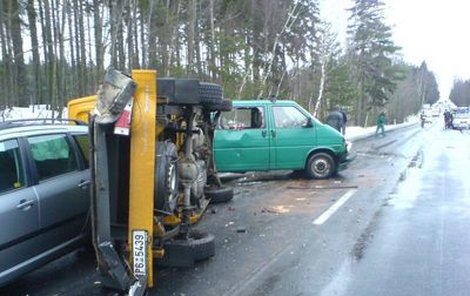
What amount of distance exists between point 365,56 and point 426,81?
9690 cm

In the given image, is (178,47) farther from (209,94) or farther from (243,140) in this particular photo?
(209,94)

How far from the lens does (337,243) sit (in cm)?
757

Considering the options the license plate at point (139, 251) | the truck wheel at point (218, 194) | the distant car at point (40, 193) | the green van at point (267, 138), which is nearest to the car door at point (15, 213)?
the distant car at point (40, 193)

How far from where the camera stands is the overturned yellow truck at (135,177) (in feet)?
17.2

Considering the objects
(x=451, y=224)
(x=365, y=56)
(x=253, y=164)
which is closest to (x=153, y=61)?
(x=253, y=164)

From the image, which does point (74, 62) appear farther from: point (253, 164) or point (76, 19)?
point (253, 164)

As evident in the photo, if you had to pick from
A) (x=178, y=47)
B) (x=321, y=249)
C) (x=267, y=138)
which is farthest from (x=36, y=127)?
(x=178, y=47)

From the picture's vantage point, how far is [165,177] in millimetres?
5676

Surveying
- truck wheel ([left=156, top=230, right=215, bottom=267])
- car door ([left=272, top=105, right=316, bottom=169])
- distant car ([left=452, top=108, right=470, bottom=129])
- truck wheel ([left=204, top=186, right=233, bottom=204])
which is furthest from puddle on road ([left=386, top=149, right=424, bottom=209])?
distant car ([left=452, top=108, right=470, bottom=129])

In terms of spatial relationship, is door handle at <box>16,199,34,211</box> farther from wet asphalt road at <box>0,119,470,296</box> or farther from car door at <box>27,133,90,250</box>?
wet asphalt road at <box>0,119,470,296</box>

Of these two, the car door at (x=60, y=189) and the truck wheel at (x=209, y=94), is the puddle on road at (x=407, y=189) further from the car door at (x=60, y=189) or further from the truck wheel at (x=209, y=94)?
the car door at (x=60, y=189)

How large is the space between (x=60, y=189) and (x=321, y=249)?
10.4 ft

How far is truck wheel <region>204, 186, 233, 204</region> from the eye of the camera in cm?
1078

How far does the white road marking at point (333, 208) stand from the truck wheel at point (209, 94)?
9.18 ft
